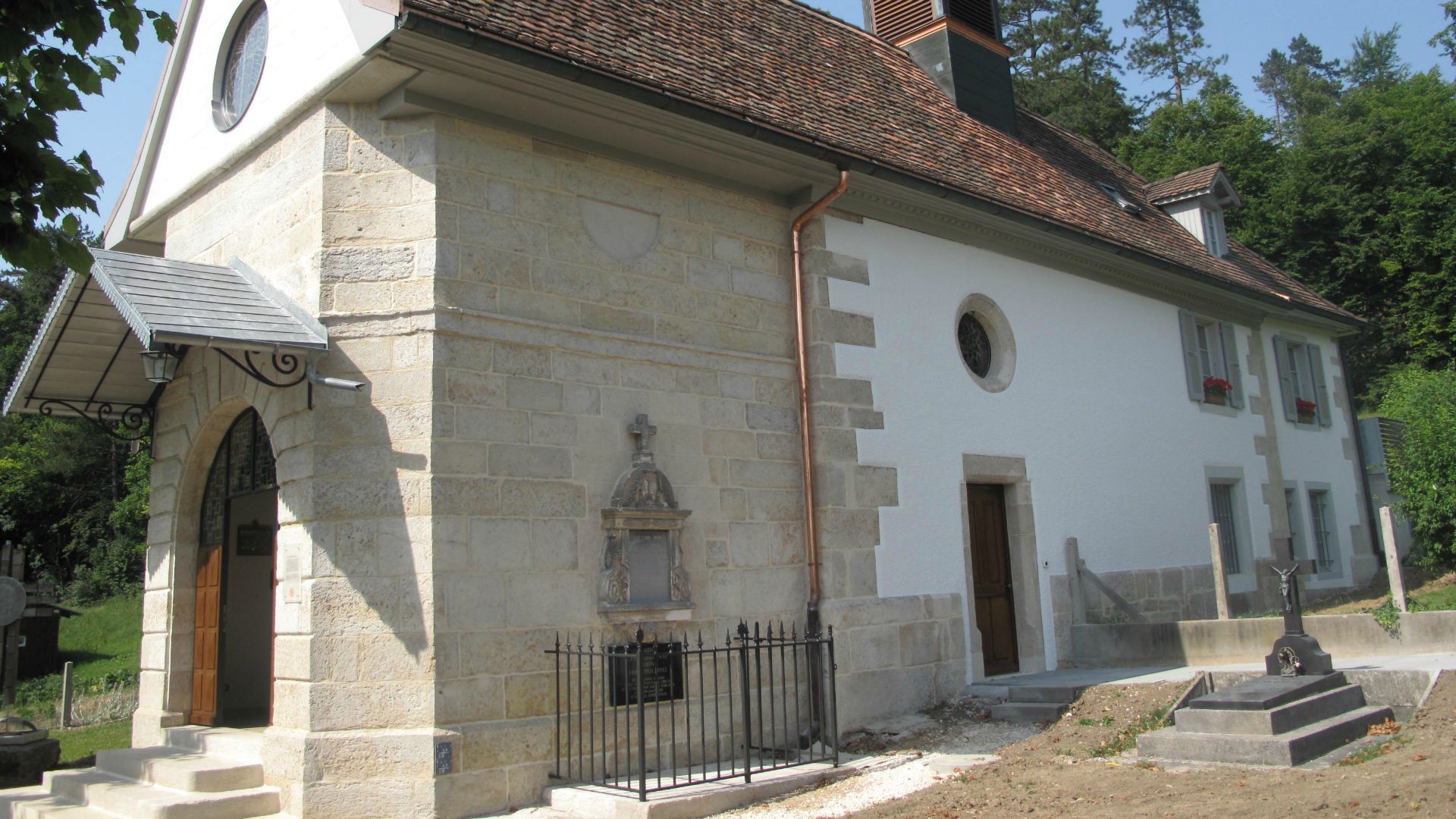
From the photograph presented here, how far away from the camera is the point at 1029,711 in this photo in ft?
30.6

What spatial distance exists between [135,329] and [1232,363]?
13833mm

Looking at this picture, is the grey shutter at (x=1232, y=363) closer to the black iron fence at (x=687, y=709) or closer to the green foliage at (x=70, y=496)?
the black iron fence at (x=687, y=709)

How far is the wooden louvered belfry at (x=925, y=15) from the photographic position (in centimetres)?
1496

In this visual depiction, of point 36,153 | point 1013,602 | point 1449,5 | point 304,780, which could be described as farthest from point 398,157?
point 1449,5

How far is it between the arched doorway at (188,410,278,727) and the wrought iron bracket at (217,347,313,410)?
980 mm

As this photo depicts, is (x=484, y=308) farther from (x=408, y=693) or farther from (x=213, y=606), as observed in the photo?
(x=213, y=606)

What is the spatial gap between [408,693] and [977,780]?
376cm

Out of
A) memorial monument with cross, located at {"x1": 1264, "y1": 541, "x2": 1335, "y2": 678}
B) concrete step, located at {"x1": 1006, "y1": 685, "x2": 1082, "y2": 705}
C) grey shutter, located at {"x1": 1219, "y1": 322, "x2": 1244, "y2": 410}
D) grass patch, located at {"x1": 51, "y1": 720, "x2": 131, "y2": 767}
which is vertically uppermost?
grey shutter, located at {"x1": 1219, "y1": 322, "x2": 1244, "y2": 410}

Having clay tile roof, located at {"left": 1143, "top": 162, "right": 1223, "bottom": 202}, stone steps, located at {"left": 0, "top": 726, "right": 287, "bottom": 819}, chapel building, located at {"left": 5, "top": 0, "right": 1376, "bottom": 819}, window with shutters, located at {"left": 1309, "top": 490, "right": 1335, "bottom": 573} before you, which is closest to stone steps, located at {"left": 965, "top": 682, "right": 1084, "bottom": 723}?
chapel building, located at {"left": 5, "top": 0, "right": 1376, "bottom": 819}

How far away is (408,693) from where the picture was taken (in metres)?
7.21

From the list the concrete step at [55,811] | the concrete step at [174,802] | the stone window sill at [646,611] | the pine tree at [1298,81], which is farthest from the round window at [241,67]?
the pine tree at [1298,81]

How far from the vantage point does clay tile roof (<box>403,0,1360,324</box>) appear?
8539 millimetres

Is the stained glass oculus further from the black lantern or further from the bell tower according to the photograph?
the black lantern

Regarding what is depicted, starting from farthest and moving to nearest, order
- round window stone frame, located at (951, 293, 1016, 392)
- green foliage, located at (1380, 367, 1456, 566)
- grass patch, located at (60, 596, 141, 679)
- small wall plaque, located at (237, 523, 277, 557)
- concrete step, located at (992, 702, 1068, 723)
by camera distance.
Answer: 1. grass patch, located at (60, 596, 141, 679)
2. green foliage, located at (1380, 367, 1456, 566)
3. round window stone frame, located at (951, 293, 1016, 392)
4. small wall plaque, located at (237, 523, 277, 557)
5. concrete step, located at (992, 702, 1068, 723)
